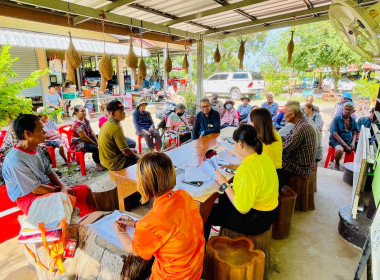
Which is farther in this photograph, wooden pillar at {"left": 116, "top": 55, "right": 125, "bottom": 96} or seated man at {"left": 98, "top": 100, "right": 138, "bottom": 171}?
wooden pillar at {"left": 116, "top": 55, "right": 125, "bottom": 96}

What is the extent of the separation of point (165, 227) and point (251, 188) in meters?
0.78

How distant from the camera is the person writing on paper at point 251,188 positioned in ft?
5.73

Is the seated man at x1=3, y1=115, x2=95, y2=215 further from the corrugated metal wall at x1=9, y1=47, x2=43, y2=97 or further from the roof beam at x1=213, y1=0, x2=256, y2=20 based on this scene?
the corrugated metal wall at x1=9, y1=47, x2=43, y2=97

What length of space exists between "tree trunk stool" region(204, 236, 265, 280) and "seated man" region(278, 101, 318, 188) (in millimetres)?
1271

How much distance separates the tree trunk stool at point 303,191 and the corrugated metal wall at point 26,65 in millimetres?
9708

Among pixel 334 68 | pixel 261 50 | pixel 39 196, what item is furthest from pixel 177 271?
pixel 261 50

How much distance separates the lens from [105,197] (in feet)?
9.35

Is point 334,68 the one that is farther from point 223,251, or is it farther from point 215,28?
point 223,251

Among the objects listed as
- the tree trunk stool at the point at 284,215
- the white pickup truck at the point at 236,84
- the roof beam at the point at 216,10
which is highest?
the roof beam at the point at 216,10

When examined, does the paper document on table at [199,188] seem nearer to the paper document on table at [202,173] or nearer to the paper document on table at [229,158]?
the paper document on table at [202,173]

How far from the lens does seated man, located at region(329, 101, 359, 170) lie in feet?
15.5

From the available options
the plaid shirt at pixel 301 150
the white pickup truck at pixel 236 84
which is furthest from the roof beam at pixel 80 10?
the white pickup truck at pixel 236 84

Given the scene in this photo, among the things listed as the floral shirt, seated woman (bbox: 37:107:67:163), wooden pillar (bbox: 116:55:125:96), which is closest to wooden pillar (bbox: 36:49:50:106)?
wooden pillar (bbox: 116:55:125:96)

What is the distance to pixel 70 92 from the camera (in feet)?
33.1
